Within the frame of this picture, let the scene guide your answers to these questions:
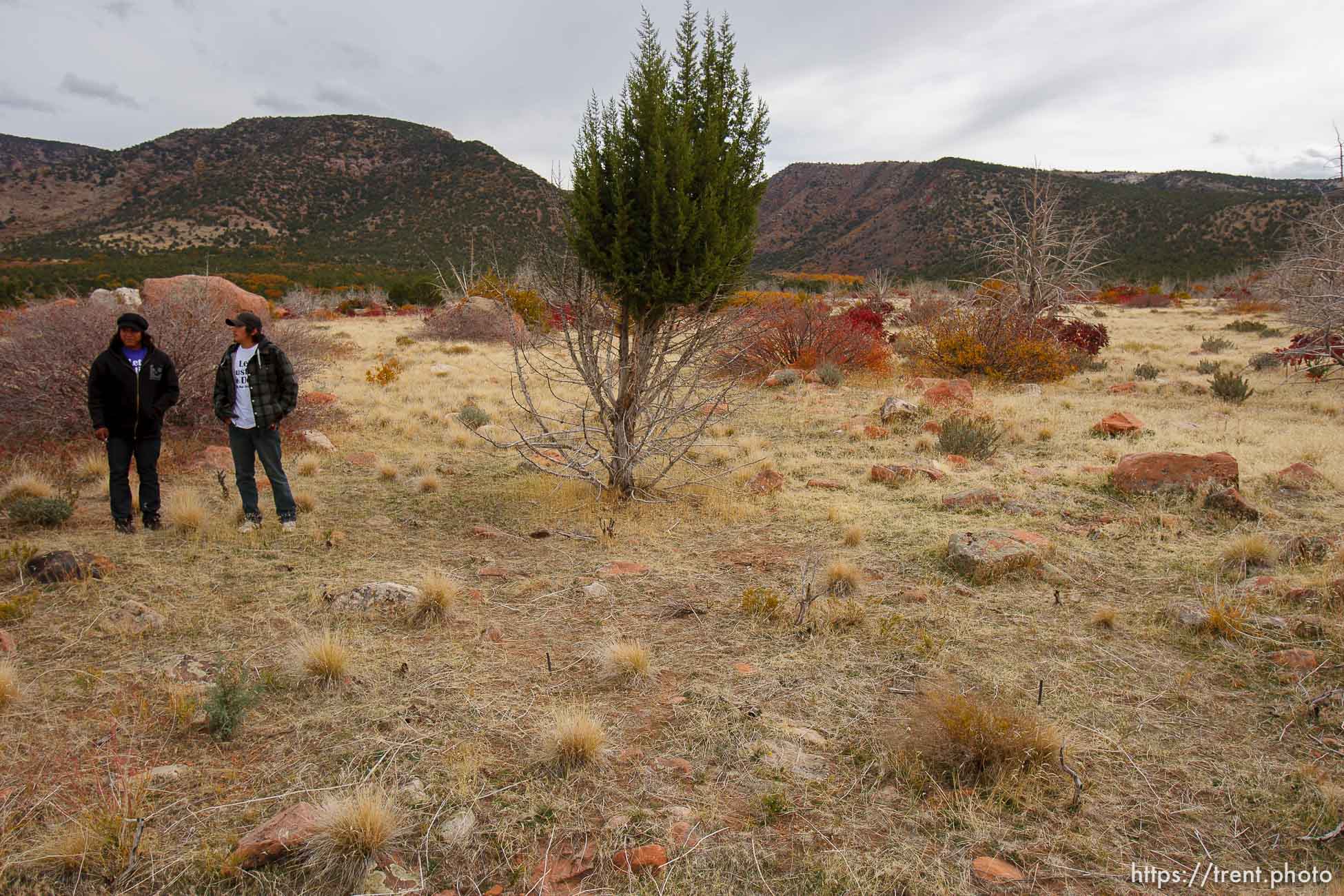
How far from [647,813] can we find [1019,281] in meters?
15.9

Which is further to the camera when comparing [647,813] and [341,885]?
[647,813]

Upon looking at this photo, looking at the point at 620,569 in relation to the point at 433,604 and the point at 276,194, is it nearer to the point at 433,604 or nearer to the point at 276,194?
the point at 433,604

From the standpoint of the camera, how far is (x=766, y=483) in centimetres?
716

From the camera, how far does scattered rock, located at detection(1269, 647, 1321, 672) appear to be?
3.44 meters

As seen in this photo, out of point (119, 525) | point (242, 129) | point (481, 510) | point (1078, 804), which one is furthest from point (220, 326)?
point (242, 129)

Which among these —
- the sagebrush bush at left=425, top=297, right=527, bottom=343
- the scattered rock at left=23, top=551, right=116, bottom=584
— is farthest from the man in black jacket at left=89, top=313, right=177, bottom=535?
the sagebrush bush at left=425, top=297, right=527, bottom=343

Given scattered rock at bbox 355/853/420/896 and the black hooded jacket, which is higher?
the black hooded jacket

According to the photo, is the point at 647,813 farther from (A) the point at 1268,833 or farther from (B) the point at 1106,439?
(B) the point at 1106,439

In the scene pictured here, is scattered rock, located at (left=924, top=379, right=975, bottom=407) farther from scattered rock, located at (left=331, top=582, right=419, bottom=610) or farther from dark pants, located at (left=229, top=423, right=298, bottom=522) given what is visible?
dark pants, located at (left=229, top=423, right=298, bottom=522)

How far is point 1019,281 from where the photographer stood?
15.3m

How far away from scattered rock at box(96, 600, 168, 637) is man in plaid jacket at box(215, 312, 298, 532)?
1542mm

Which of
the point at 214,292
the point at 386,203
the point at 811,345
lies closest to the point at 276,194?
the point at 386,203

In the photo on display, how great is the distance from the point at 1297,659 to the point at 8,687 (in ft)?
20.4

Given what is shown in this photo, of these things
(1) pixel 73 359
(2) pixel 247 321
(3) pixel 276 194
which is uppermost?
(3) pixel 276 194
